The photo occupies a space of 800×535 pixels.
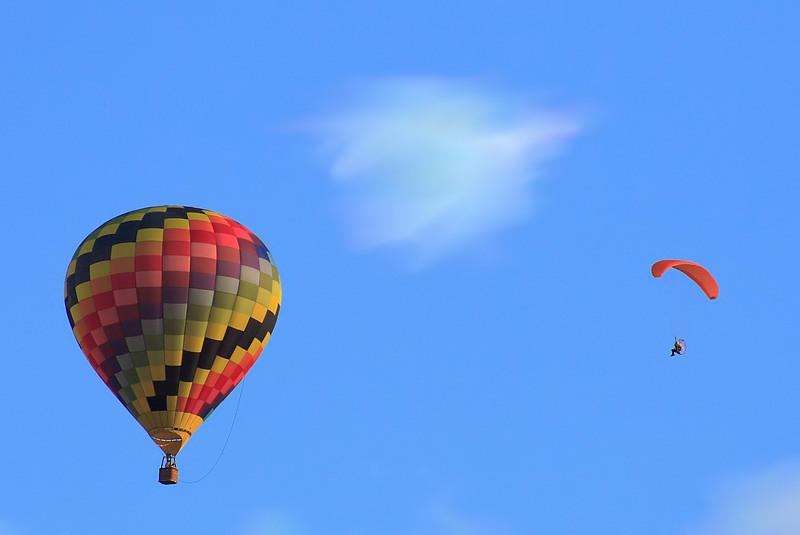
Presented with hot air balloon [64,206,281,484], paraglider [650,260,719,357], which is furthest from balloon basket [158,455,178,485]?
paraglider [650,260,719,357]

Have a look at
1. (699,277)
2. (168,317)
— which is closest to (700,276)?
(699,277)

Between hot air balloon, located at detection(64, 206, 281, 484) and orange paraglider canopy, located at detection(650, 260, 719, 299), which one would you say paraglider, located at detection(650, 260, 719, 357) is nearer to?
orange paraglider canopy, located at detection(650, 260, 719, 299)

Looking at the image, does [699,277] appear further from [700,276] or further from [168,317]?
[168,317]

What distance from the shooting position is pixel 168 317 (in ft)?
226

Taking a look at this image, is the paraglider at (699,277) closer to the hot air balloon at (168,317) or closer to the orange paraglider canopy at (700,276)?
the orange paraglider canopy at (700,276)

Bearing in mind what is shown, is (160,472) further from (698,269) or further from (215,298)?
(698,269)

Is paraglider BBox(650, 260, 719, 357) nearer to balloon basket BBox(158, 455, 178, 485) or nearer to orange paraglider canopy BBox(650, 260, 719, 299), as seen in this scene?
orange paraglider canopy BBox(650, 260, 719, 299)

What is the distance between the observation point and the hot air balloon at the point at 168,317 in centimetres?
6888

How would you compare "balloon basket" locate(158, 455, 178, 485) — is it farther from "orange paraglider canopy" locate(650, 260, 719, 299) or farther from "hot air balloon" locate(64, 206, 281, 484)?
"orange paraglider canopy" locate(650, 260, 719, 299)

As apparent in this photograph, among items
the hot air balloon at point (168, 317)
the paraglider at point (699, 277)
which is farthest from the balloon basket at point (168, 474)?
the paraglider at point (699, 277)

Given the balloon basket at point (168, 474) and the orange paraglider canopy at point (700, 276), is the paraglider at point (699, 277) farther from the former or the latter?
the balloon basket at point (168, 474)

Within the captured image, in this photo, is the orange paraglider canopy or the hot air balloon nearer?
the orange paraglider canopy

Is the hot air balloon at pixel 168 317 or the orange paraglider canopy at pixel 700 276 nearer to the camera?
the orange paraglider canopy at pixel 700 276

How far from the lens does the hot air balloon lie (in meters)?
68.9
